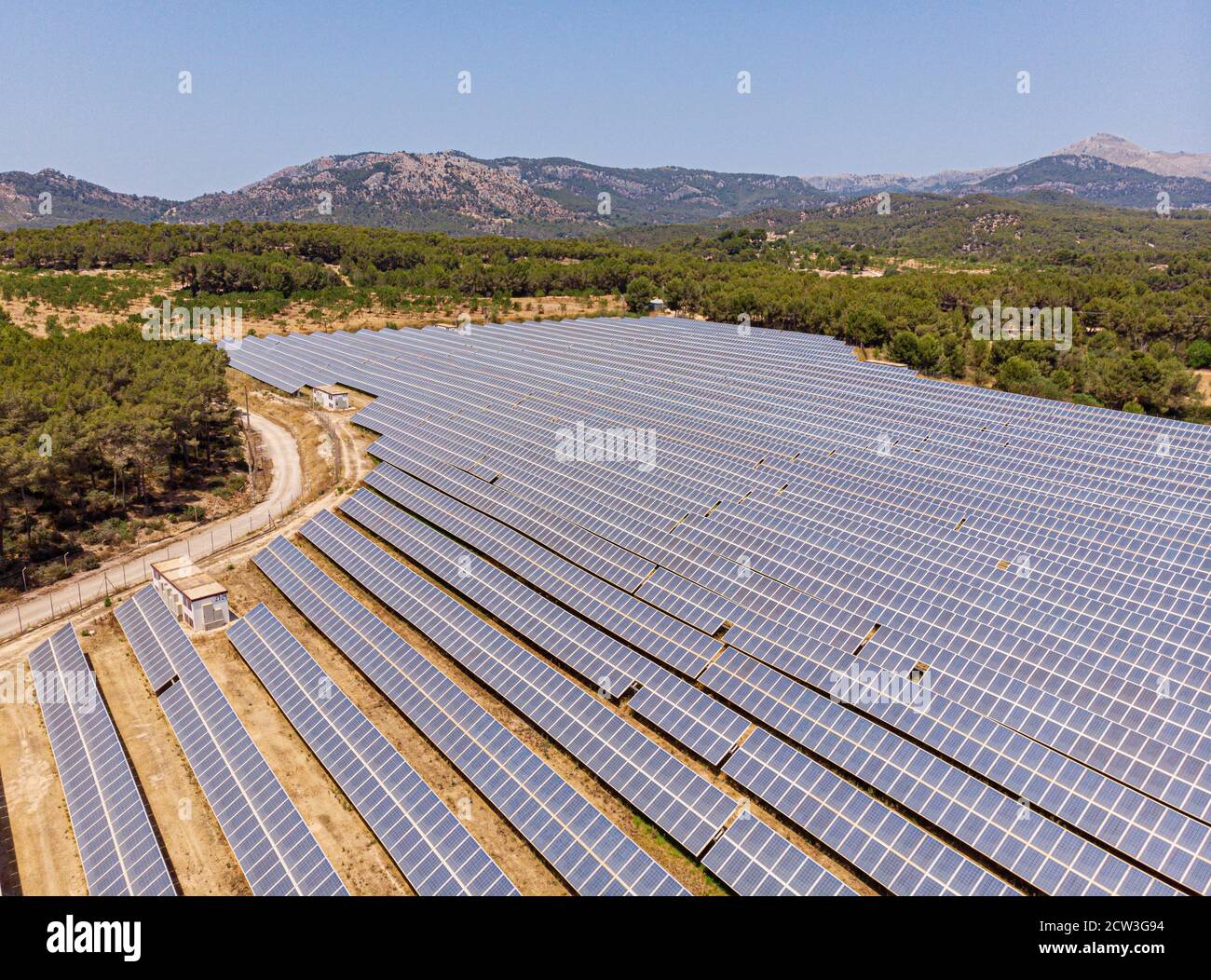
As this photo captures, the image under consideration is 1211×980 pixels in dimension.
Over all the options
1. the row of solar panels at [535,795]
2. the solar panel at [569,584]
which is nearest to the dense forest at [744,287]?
the solar panel at [569,584]

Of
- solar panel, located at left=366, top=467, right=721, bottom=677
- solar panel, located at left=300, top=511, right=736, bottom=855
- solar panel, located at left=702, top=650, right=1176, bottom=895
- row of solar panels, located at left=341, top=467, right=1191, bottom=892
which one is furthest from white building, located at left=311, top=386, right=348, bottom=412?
solar panel, located at left=702, top=650, right=1176, bottom=895

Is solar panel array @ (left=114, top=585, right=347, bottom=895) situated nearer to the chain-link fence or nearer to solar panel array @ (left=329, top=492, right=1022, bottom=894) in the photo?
the chain-link fence

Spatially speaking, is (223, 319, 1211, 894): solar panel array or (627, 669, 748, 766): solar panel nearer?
(223, 319, 1211, 894): solar panel array

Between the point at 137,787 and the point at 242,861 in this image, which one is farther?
the point at 137,787

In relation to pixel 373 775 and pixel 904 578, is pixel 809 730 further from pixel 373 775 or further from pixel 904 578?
pixel 373 775

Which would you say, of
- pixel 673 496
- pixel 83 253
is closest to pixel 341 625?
pixel 673 496
